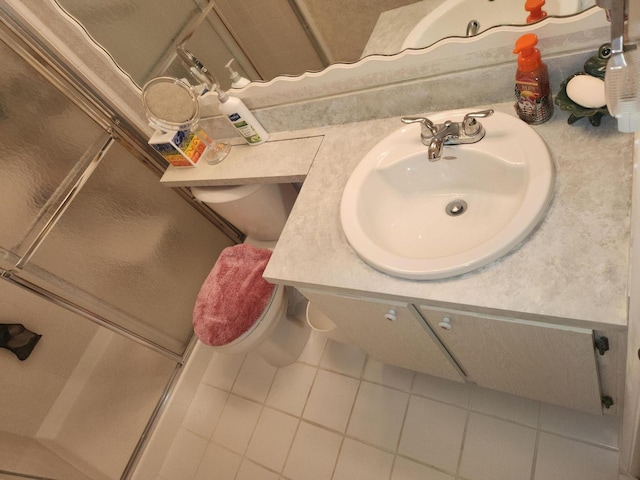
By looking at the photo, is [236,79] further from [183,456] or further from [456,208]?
[183,456]

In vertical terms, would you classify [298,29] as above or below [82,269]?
above

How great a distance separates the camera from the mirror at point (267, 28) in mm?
895

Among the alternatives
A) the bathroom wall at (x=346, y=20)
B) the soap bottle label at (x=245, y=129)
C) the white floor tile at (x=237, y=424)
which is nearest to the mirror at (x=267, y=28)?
the bathroom wall at (x=346, y=20)

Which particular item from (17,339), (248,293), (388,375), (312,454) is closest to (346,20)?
(248,293)

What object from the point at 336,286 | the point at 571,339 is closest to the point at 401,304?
the point at 336,286

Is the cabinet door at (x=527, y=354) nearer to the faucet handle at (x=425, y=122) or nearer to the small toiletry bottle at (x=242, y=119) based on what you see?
the faucet handle at (x=425, y=122)

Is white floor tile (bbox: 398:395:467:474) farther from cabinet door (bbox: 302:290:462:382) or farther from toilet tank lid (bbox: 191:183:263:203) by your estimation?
toilet tank lid (bbox: 191:183:263:203)

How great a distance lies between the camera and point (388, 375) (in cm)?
151

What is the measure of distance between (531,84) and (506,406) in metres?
1.03

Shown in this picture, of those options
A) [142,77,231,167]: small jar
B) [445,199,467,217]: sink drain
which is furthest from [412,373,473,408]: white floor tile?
[142,77,231,167]: small jar

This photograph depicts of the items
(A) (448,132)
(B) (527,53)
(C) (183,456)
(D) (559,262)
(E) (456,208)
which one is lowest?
(C) (183,456)

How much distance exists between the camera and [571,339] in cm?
67

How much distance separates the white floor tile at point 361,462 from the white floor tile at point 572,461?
1.59 feet

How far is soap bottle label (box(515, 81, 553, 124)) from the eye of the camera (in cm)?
79
